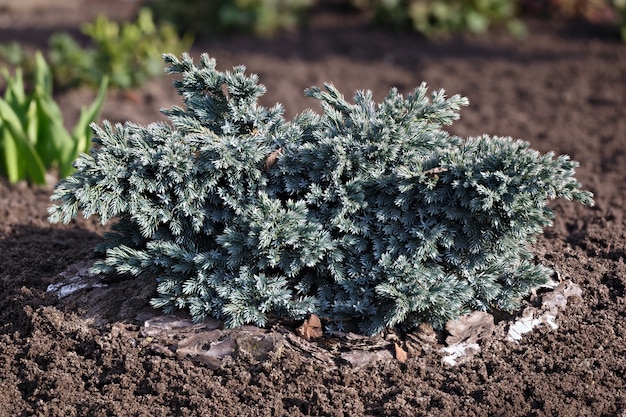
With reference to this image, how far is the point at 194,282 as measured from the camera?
10.3ft

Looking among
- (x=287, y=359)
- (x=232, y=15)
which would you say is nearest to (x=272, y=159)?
(x=287, y=359)

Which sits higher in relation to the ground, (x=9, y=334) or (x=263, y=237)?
(x=263, y=237)

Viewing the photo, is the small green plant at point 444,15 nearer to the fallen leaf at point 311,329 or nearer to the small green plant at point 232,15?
the small green plant at point 232,15

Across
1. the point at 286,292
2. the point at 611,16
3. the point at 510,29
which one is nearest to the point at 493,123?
the point at 510,29

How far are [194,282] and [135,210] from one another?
0.40 m

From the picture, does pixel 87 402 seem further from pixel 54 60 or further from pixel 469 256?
pixel 54 60

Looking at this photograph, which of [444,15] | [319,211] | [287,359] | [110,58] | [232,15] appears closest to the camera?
[287,359]

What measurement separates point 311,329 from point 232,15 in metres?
5.92

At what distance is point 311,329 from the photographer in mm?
3164

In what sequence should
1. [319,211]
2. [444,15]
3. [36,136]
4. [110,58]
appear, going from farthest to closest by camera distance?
[444,15] < [110,58] < [36,136] < [319,211]

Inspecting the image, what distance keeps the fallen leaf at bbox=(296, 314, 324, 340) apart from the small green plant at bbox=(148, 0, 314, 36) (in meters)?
5.81

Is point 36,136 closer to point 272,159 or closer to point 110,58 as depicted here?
point 110,58

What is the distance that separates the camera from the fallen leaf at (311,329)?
3.15 meters

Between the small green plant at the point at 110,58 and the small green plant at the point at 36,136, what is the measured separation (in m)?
1.36
